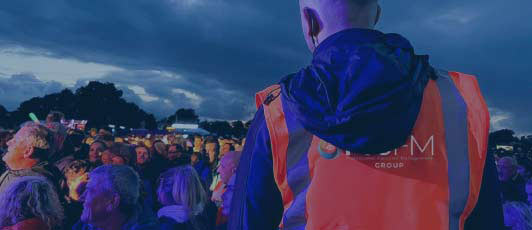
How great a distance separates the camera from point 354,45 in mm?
1469

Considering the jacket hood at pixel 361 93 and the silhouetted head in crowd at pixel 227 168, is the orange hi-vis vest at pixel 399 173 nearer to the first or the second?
the jacket hood at pixel 361 93

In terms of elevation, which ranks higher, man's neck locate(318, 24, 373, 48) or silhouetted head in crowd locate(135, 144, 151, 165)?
man's neck locate(318, 24, 373, 48)

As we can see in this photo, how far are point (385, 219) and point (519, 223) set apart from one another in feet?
14.2

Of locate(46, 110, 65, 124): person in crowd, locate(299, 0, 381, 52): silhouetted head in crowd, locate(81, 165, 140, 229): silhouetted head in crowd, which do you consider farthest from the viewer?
locate(46, 110, 65, 124): person in crowd

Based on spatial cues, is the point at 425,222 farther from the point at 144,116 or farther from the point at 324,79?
the point at 144,116

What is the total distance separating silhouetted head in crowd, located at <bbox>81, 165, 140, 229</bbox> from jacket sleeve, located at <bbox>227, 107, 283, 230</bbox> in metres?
2.63

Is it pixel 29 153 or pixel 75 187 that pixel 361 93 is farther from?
pixel 75 187

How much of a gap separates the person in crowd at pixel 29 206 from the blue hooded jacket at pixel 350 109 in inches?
98.8

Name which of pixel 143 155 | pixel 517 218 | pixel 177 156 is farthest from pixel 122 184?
pixel 177 156

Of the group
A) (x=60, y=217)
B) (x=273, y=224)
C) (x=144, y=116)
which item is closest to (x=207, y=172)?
(x=60, y=217)

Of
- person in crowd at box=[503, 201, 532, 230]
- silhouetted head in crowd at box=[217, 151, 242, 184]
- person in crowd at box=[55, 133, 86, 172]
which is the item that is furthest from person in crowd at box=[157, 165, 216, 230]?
person in crowd at box=[503, 201, 532, 230]

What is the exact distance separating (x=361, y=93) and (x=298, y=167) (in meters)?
0.31

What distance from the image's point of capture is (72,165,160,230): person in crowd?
3830 mm

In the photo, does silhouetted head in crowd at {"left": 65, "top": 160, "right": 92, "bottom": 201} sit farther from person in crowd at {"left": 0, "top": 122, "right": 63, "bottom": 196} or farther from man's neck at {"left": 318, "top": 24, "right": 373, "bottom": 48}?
man's neck at {"left": 318, "top": 24, "right": 373, "bottom": 48}
